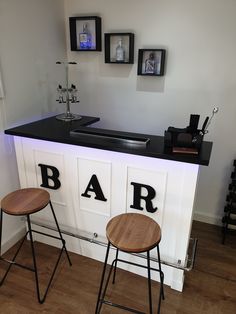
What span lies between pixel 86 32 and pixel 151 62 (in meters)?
0.73

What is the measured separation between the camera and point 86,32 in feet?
8.09

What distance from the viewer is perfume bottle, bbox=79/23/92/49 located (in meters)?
2.46

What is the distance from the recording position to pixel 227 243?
2373 millimetres

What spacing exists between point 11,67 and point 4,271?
164 cm

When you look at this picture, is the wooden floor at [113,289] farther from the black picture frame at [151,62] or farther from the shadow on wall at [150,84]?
the black picture frame at [151,62]

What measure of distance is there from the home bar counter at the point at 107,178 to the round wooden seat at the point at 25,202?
9.6 inches

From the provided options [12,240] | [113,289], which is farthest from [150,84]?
[12,240]

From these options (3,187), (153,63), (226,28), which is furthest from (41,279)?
(226,28)

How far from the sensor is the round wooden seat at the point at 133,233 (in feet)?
4.33

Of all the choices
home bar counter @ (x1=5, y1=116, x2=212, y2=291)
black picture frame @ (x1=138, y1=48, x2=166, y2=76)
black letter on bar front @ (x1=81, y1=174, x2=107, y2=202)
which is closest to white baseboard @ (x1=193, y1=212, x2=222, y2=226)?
home bar counter @ (x1=5, y1=116, x2=212, y2=291)

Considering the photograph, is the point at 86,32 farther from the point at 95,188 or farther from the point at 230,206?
the point at 230,206

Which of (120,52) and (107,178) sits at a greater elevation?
(120,52)

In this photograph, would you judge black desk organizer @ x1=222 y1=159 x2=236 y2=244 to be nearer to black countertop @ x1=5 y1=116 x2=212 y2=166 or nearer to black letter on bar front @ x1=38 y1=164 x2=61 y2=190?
black countertop @ x1=5 y1=116 x2=212 y2=166

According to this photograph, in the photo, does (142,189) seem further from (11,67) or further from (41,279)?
(11,67)
